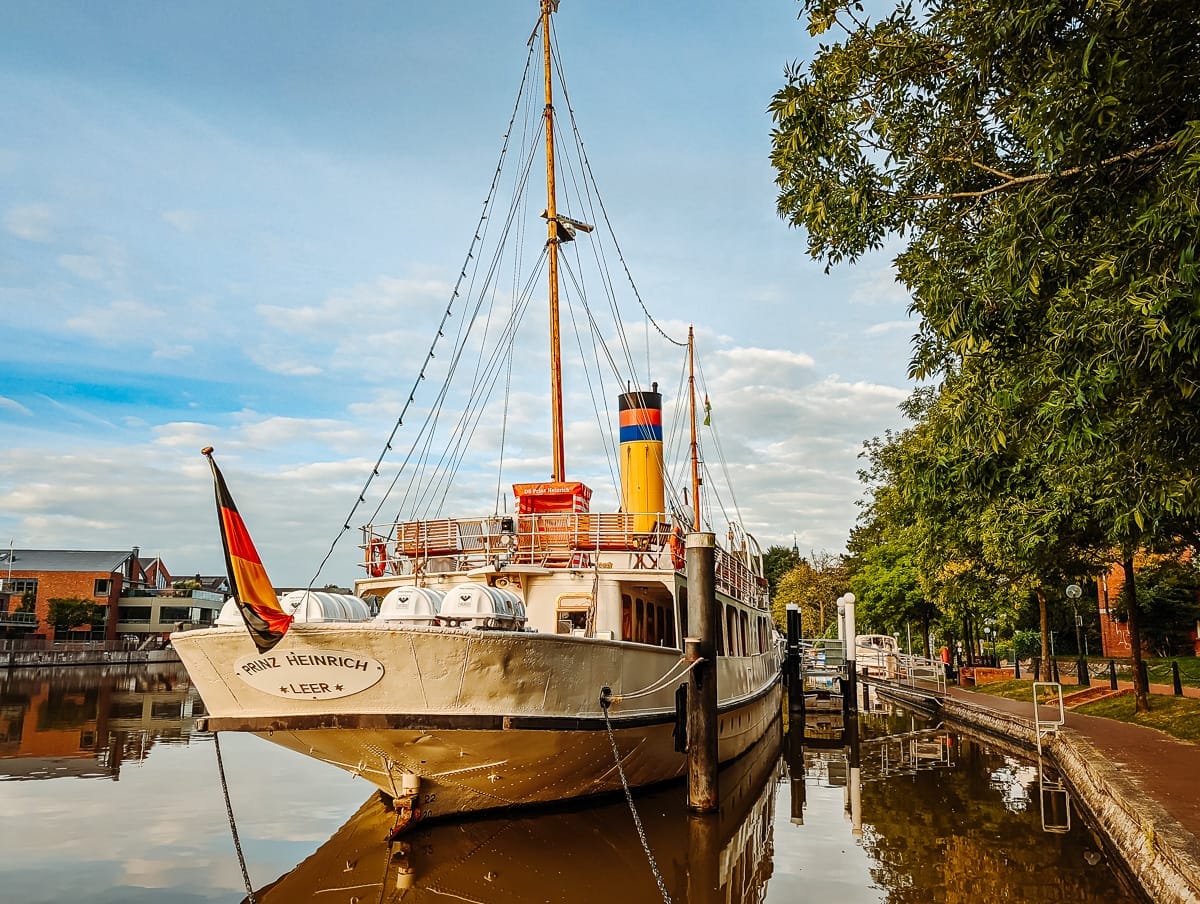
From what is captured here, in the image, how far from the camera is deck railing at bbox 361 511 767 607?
14.2m

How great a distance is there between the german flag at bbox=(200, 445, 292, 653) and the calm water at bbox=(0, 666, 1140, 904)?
2.96m

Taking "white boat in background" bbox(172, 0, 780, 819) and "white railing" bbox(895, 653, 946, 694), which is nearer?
"white boat in background" bbox(172, 0, 780, 819)

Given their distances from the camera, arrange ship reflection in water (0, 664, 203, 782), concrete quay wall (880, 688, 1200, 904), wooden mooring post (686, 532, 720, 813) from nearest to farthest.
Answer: concrete quay wall (880, 688, 1200, 904), wooden mooring post (686, 532, 720, 813), ship reflection in water (0, 664, 203, 782)

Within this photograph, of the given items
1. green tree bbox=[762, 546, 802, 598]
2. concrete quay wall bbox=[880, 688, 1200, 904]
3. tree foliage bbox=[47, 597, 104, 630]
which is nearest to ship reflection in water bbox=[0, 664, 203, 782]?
tree foliage bbox=[47, 597, 104, 630]

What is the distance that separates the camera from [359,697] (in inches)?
418

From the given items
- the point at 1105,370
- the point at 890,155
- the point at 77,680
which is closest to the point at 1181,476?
the point at 1105,370

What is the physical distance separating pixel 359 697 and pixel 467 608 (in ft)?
5.22

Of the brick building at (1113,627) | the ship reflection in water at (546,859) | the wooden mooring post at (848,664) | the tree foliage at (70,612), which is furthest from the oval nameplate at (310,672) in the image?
the tree foliage at (70,612)

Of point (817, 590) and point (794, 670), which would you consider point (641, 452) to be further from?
point (817, 590)

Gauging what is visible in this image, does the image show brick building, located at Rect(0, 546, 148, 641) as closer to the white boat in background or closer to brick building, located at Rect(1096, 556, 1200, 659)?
the white boat in background

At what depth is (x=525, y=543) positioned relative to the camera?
14.9 meters

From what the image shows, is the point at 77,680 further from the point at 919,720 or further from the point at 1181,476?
the point at 1181,476

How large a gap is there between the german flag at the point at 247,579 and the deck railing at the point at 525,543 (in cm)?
442

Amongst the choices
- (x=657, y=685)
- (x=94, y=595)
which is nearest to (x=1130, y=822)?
(x=657, y=685)
